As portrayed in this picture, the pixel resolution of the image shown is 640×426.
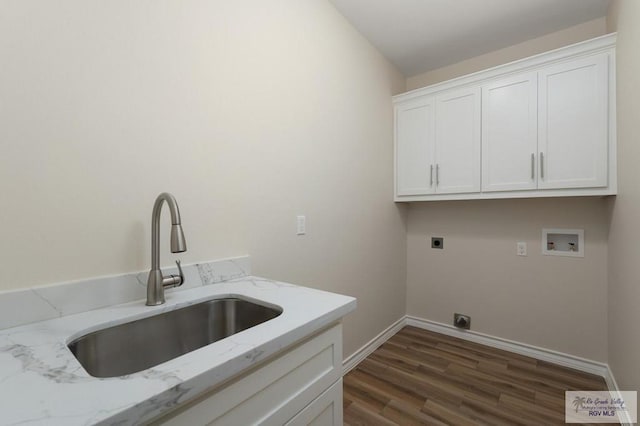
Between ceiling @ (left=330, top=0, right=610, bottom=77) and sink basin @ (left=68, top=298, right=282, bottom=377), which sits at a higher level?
ceiling @ (left=330, top=0, right=610, bottom=77)

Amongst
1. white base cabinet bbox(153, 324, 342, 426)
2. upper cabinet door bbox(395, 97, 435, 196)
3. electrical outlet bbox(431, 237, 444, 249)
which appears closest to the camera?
white base cabinet bbox(153, 324, 342, 426)

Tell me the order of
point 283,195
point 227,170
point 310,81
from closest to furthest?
point 227,170
point 283,195
point 310,81

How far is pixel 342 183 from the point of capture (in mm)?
2086

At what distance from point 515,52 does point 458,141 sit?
0.88 metres

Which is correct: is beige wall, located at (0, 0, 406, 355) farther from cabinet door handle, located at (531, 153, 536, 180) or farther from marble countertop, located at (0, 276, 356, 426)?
cabinet door handle, located at (531, 153, 536, 180)

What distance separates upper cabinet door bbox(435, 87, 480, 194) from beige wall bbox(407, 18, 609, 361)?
0.37 m

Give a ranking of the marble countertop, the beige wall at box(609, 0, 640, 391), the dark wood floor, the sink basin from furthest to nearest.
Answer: the dark wood floor, the beige wall at box(609, 0, 640, 391), the sink basin, the marble countertop

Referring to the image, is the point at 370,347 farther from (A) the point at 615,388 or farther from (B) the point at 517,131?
(B) the point at 517,131

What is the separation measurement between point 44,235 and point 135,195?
0.90ft

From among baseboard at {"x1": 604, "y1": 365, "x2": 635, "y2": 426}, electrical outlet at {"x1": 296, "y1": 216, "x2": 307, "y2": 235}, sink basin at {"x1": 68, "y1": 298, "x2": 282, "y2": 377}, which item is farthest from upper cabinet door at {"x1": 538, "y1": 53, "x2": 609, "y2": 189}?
sink basin at {"x1": 68, "y1": 298, "x2": 282, "y2": 377}

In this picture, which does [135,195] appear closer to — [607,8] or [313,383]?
[313,383]

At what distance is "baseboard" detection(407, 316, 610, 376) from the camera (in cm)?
209

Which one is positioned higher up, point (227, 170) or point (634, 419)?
point (227, 170)

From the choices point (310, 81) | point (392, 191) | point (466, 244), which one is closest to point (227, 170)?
point (310, 81)
